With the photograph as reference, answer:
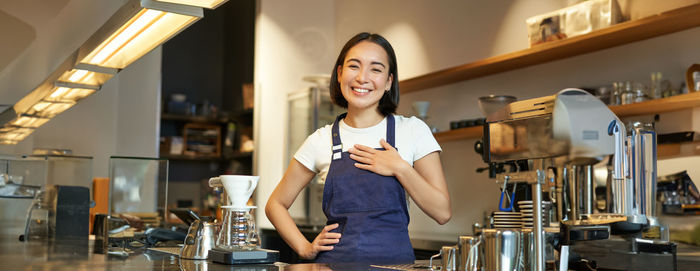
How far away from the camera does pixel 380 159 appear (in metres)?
1.73

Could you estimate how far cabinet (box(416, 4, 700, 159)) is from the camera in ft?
8.71

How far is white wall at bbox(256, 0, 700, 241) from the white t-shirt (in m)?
1.61

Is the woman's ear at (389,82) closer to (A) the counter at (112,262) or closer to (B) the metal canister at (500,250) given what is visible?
(A) the counter at (112,262)

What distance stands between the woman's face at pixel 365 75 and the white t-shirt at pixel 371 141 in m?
0.08

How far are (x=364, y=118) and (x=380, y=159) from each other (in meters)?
0.16

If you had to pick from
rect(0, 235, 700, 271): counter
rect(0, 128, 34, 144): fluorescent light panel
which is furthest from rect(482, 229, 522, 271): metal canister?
rect(0, 128, 34, 144): fluorescent light panel

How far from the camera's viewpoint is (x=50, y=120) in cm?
435

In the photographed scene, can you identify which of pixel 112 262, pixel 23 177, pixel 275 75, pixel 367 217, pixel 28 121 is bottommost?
pixel 112 262

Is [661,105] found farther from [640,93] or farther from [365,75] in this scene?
[365,75]

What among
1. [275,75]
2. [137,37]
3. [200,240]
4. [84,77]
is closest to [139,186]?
[84,77]

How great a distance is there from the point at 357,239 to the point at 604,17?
1.84 m

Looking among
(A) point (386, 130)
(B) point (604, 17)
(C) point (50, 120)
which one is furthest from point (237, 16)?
A: (A) point (386, 130)

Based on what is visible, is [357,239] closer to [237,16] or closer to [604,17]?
[604,17]

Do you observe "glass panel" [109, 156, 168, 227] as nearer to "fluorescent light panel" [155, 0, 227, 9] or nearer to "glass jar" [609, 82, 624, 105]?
"fluorescent light panel" [155, 0, 227, 9]
